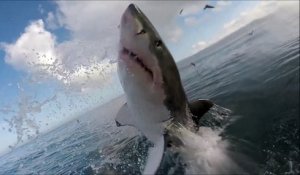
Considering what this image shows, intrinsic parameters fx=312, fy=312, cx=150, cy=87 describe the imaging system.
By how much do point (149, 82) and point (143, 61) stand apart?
0.42 m

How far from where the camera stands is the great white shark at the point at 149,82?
5.15 meters

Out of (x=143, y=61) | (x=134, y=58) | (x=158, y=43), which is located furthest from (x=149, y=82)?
(x=158, y=43)

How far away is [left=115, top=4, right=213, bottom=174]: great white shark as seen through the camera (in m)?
5.15

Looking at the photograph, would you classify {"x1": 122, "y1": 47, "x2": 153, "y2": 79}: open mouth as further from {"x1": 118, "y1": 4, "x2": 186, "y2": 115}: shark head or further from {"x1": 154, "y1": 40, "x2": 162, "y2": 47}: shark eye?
{"x1": 154, "y1": 40, "x2": 162, "y2": 47}: shark eye

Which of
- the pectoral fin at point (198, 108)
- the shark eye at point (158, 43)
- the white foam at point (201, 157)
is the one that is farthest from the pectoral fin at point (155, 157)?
the shark eye at point (158, 43)

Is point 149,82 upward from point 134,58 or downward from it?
downward

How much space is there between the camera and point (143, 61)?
17.3ft

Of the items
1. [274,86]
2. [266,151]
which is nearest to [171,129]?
[266,151]

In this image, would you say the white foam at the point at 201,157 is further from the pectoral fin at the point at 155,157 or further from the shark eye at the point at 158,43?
the shark eye at the point at 158,43

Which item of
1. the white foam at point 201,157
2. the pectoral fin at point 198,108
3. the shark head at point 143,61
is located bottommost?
the white foam at point 201,157

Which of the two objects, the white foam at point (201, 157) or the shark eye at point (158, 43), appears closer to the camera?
the shark eye at point (158, 43)

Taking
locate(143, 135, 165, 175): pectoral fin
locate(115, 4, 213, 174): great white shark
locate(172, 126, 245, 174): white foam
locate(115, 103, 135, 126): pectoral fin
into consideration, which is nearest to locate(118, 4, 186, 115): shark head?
locate(115, 4, 213, 174): great white shark

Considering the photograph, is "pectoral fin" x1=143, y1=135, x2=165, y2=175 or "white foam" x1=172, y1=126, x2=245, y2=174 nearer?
"pectoral fin" x1=143, y1=135, x2=165, y2=175

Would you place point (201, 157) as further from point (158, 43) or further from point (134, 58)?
point (134, 58)
